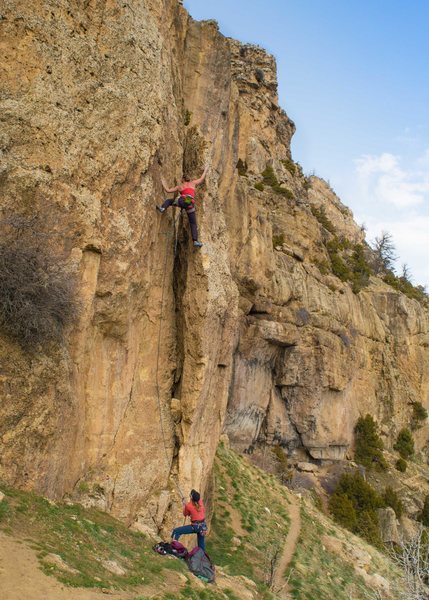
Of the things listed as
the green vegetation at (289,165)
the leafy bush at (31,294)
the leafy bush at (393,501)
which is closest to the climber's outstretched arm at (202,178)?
the leafy bush at (31,294)

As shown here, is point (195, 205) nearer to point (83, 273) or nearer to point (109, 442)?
point (83, 273)

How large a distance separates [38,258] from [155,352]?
18.7 feet

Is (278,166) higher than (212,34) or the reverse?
higher

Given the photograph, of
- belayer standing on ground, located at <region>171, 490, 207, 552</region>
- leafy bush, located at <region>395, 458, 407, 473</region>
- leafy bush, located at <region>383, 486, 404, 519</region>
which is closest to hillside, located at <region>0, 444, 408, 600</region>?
belayer standing on ground, located at <region>171, 490, 207, 552</region>

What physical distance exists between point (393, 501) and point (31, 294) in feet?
119

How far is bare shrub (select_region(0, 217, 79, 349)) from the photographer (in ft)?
30.3

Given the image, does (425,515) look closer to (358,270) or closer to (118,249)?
(358,270)

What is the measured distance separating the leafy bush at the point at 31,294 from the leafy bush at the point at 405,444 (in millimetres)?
42845

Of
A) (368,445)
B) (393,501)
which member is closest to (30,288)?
(393,501)

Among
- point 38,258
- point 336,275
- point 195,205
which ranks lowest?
point 38,258

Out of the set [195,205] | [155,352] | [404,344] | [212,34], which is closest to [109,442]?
[155,352]

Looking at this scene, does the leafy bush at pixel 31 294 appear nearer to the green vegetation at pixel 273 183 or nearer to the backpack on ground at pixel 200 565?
the backpack on ground at pixel 200 565

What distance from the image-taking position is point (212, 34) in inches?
911

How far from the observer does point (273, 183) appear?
44188mm
